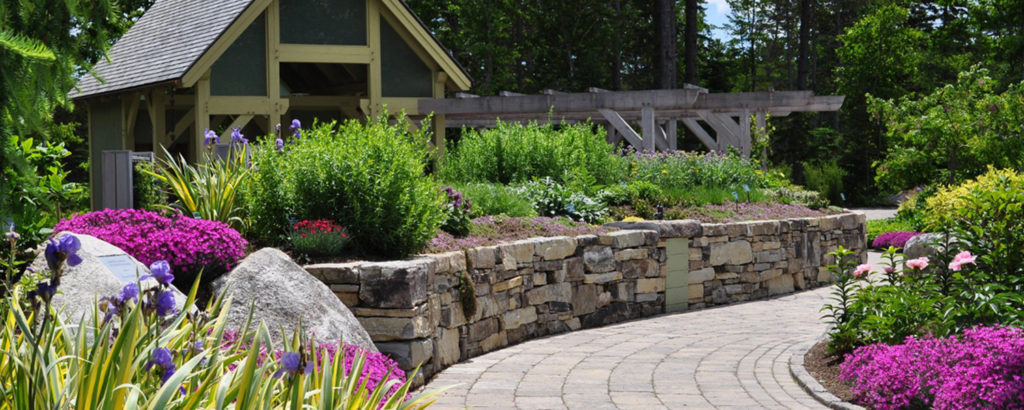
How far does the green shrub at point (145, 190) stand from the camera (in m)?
8.20

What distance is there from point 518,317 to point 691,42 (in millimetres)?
23111

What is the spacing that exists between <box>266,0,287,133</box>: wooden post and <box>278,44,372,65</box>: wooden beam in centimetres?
12

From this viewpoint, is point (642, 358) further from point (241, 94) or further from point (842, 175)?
point (842, 175)

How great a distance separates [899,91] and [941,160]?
724 inches

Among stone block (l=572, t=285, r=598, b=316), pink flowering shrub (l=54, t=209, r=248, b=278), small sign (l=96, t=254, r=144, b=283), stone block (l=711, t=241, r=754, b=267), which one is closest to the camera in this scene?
small sign (l=96, t=254, r=144, b=283)

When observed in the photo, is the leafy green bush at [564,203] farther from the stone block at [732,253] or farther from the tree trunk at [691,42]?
the tree trunk at [691,42]

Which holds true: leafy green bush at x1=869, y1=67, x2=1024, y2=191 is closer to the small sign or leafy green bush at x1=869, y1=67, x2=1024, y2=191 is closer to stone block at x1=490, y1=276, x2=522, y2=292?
stone block at x1=490, y1=276, x2=522, y2=292

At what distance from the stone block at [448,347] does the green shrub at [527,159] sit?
443 cm

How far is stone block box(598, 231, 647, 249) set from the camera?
9.76 meters

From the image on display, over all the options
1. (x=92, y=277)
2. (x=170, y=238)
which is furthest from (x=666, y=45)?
(x=92, y=277)

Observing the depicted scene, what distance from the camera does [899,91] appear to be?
33.2 metres

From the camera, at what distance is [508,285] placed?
27.8 feet

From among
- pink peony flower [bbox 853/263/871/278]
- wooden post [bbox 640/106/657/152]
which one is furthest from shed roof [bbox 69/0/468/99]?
pink peony flower [bbox 853/263/871/278]

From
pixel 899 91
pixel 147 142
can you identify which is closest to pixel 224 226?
pixel 147 142
